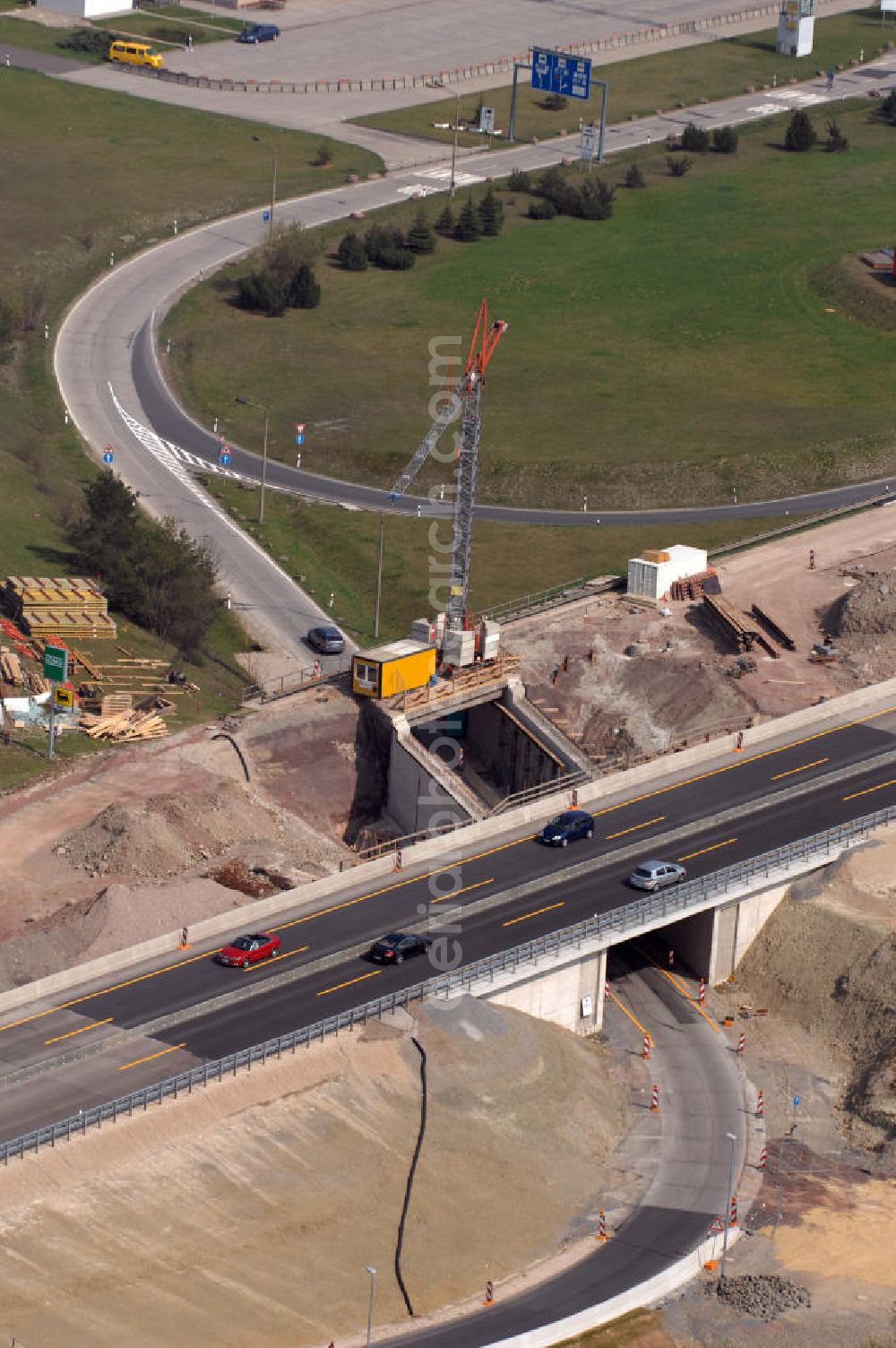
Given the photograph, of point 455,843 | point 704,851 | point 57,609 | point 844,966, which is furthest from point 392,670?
point 844,966

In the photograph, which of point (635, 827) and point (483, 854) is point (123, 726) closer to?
point (483, 854)

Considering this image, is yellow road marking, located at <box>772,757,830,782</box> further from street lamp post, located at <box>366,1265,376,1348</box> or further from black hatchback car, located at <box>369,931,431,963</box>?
street lamp post, located at <box>366,1265,376,1348</box>

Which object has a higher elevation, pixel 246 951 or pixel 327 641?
pixel 246 951

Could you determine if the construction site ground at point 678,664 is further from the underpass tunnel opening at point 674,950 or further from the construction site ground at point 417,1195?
the construction site ground at point 417,1195

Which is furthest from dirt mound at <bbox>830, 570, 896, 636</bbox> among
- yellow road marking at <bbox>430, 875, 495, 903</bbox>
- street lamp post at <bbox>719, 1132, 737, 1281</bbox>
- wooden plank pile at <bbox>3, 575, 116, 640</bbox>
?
street lamp post at <bbox>719, 1132, 737, 1281</bbox>

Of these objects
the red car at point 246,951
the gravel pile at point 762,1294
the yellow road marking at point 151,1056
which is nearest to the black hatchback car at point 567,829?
the red car at point 246,951

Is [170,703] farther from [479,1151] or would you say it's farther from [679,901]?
[479,1151]
